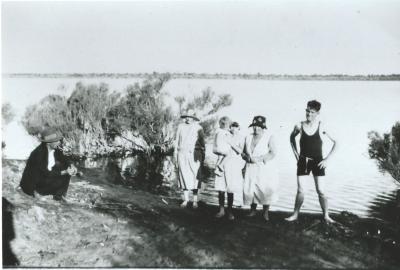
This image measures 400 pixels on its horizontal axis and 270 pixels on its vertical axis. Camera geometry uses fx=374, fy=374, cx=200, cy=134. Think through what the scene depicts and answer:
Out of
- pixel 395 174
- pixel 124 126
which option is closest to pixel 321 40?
pixel 395 174

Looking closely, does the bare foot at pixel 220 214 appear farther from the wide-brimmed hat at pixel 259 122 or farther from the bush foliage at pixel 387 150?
the bush foliage at pixel 387 150

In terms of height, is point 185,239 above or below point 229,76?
below

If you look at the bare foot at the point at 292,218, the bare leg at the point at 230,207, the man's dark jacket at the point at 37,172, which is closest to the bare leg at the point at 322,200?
the bare foot at the point at 292,218

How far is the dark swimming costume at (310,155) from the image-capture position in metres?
4.45

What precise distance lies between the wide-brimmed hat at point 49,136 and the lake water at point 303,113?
166 mm

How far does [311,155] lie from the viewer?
4.48 meters

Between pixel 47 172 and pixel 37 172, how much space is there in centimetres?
13

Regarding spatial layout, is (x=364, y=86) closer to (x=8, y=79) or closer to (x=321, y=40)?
(x=321, y=40)

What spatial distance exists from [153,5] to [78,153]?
2205 mm

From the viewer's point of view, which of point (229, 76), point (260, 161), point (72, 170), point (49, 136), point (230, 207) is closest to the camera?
point (260, 161)

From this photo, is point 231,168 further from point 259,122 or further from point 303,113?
point 303,113

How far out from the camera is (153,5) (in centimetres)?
489

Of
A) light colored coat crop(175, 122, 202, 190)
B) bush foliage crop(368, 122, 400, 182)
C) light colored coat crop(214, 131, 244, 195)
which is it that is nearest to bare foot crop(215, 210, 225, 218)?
light colored coat crop(214, 131, 244, 195)

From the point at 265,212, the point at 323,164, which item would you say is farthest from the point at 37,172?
the point at 323,164
